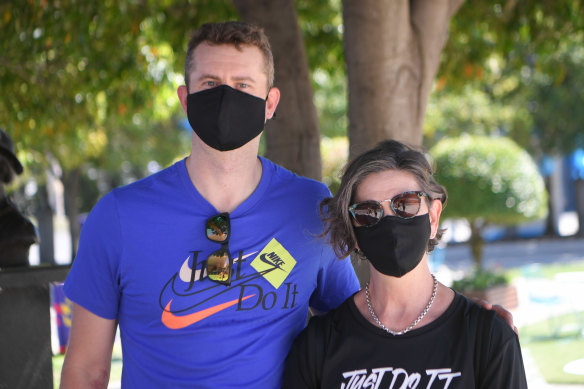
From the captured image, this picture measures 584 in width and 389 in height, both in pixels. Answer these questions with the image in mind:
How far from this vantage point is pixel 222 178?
2348 mm

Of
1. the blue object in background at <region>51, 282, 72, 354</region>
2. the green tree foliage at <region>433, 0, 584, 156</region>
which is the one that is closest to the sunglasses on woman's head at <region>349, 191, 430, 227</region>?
the green tree foliage at <region>433, 0, 584, 156</region>

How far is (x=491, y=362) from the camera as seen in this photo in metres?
2.07

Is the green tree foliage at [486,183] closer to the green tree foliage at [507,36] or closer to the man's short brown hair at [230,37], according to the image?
the green tree foliage at [507,36]

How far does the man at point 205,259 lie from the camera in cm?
224

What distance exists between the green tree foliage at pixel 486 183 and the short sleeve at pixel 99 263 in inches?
387

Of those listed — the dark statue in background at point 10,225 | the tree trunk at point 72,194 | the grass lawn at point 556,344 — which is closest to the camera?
the dark statue in background at point 10,225

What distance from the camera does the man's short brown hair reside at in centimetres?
230

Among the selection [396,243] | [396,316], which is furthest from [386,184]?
[396,316]

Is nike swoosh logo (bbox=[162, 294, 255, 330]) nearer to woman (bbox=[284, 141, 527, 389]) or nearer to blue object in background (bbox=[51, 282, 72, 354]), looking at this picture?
woman (bbox=[284, 141, 527, 389])

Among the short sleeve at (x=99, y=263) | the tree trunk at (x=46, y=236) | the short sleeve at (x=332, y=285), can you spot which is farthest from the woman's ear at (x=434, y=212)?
the tree trunk at (x=46, y=236)

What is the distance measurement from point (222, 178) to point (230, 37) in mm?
469

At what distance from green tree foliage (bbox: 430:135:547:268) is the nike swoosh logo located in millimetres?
9790

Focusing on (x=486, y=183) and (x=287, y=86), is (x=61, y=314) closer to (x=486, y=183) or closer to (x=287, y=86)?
(x=287, y=86)

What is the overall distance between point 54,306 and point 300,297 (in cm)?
709
